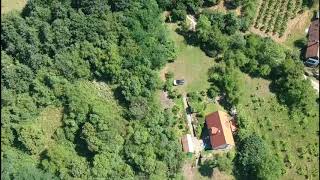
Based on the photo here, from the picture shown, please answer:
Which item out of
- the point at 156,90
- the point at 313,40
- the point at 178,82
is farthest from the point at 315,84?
the point at 156,90

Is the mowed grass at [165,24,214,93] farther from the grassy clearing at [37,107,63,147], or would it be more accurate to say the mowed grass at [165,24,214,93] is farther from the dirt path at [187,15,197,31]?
the grassy clearing at [37,107,63,147]

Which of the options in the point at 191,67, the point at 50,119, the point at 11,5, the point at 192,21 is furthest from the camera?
the point at 11,5

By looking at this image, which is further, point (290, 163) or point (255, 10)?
point (255, 10)

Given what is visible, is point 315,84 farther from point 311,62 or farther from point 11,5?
point 11,5

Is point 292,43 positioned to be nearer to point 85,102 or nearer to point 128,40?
point 128,40

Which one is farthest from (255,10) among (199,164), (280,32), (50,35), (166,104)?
(50,35)

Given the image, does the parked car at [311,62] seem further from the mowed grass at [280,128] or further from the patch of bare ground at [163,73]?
the patch of bare ground at [163,73]

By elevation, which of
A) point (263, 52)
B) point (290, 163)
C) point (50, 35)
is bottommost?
point (290, 163)
